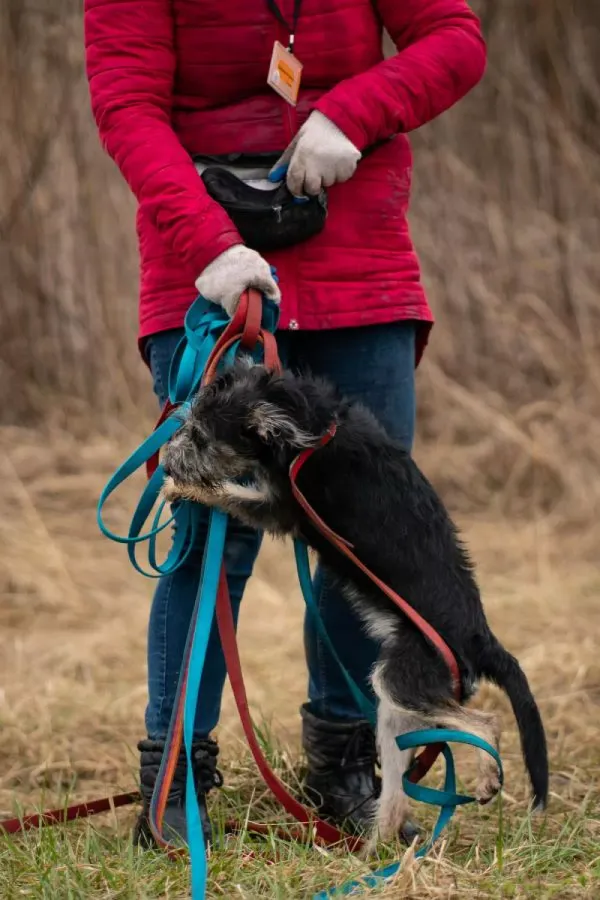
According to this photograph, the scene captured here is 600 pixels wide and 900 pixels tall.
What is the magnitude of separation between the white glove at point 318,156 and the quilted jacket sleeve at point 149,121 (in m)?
0.16

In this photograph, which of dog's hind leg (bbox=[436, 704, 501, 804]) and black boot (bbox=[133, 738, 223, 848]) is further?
black boot (bbox=[133, 738, 223, 848])

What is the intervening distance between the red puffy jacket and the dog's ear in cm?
21

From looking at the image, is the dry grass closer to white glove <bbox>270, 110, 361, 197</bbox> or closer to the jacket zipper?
the jacket zipper

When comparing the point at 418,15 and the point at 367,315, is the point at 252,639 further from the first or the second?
the point at 418,15

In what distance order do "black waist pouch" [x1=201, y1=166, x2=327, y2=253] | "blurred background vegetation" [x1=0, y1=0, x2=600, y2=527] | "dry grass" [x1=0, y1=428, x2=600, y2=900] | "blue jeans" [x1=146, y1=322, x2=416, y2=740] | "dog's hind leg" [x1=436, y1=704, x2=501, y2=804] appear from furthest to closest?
"blurred background vegetation" [x1=0, y1=0, x2=600, y2=527], "blue jeans" [x1=146, y1=322, x2=416, y2=740], "black waist pouch" [x1=201, y1=166, x2=327, y2=253], "dog's hind leg" [x1=436, y1=704, x2=501, y2=804], "dry grass" [x1=0, y1=428, x2=600, y2=900]

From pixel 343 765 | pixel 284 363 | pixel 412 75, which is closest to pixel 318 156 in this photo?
pixel 412 75

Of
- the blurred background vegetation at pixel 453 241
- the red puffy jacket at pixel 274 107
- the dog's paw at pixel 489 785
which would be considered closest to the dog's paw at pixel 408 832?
the dog's paw at pixel 489 785

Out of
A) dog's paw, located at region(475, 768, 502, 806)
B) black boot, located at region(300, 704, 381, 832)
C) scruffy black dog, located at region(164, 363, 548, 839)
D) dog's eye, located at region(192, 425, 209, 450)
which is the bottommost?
black boot, located at region(300, 704, 381, 832)

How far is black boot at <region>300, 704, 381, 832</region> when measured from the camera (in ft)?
8.89

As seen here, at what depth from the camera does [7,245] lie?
6.54 metres

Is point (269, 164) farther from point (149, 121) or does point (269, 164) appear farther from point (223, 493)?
point (223, 493)

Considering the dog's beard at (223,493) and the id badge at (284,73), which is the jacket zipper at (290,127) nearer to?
the id badge at (284,73)

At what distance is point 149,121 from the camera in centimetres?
236

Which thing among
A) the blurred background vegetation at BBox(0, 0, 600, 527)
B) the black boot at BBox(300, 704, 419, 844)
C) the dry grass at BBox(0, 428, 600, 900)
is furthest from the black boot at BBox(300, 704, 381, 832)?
the blurred background vegetation at BBox(0, 0, 600, 527)
